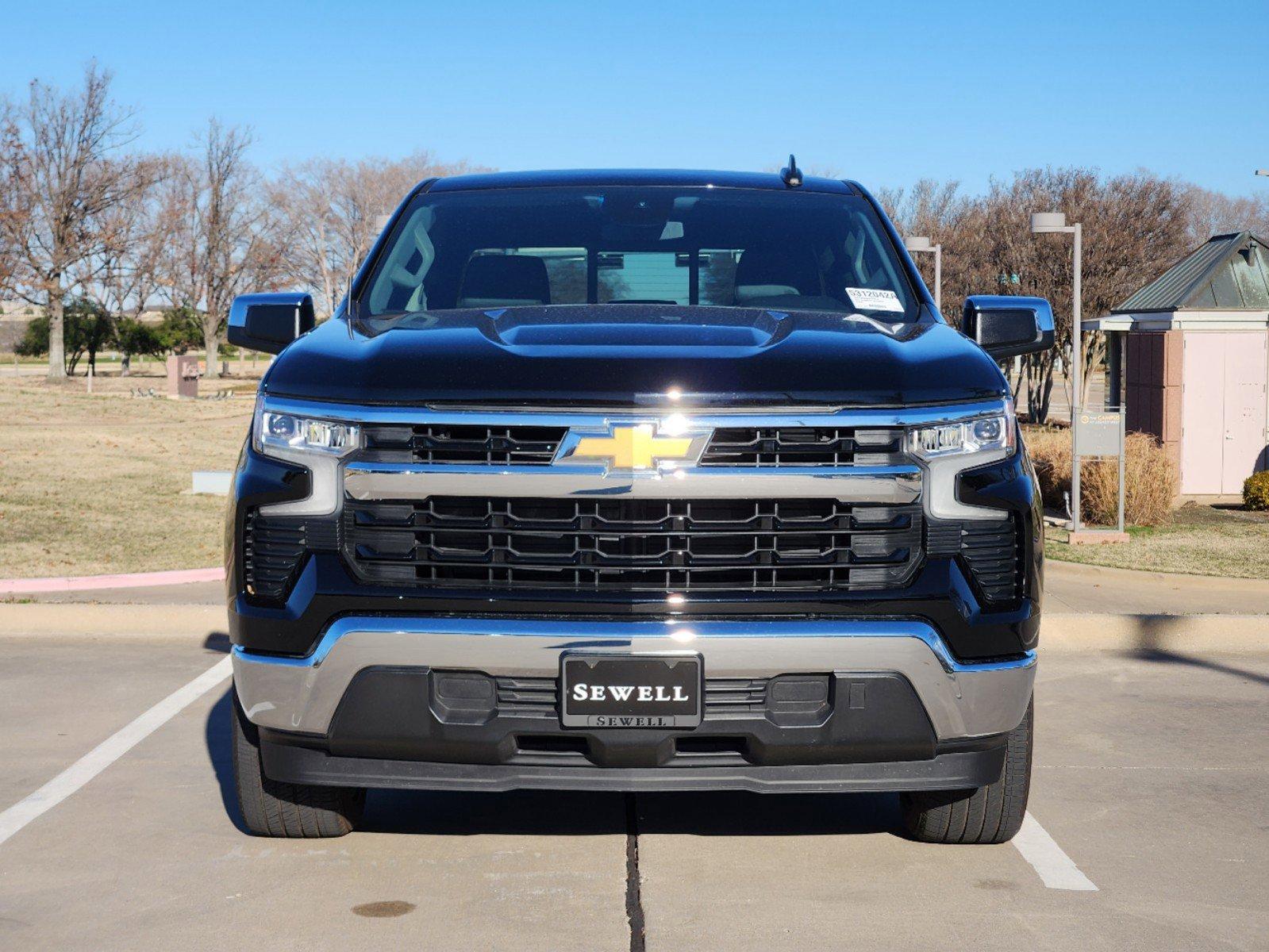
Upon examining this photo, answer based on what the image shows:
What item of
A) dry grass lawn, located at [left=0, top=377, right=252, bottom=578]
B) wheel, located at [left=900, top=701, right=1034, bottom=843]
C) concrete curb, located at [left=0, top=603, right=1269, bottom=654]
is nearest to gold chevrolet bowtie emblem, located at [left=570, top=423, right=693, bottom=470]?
wheel, located at [left=900, top=701, right=1034, bottom=843]

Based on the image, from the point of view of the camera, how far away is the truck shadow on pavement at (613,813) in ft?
16.4

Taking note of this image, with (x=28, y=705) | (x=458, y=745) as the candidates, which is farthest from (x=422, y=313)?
(x=28, y=705)

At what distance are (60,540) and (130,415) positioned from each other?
63.8 feet

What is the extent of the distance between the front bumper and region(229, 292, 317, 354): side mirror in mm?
1514

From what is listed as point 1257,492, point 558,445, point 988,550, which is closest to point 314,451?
point 558,445

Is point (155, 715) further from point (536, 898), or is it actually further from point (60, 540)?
point (60, 540)

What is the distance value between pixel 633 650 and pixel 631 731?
21 cm

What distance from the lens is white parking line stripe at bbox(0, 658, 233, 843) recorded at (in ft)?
17.0

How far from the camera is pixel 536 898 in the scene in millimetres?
4273

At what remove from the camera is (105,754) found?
6.05 meters

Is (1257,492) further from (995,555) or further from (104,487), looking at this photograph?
(995,555)

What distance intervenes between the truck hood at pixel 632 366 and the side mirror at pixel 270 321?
76 centimetres

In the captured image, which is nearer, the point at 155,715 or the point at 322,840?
the point at 322,840

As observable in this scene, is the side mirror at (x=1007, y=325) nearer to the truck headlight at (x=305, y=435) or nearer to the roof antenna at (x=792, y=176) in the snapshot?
the roof antenna at (x=792, y=176)
